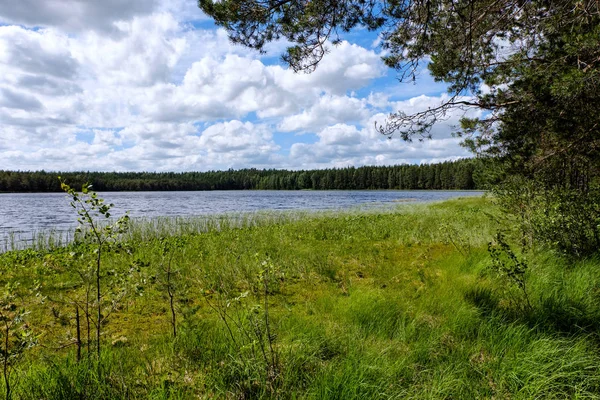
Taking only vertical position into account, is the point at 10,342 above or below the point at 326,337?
below

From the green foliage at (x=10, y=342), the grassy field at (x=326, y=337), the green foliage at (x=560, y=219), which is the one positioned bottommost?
the grassy field at (x=326, y=337)

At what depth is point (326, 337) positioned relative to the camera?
136 inches

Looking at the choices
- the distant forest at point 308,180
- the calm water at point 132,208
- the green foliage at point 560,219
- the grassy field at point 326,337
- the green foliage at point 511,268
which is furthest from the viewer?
the distant forest at point 308,180

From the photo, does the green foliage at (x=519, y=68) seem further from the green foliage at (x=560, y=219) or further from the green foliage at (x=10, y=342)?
the green foliage at (x=10, y=342)

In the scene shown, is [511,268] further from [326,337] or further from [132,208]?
[132,208]

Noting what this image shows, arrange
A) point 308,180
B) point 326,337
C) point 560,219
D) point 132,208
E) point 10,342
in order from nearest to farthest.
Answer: point 326,337
point 10,342
point 560,219
point 132,208
point 308,180

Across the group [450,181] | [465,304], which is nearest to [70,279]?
[465,304]

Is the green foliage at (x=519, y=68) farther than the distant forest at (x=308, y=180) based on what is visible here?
No

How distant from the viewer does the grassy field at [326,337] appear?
269 cm

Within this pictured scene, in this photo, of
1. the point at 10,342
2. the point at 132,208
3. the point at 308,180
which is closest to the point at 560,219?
the point at 10,342

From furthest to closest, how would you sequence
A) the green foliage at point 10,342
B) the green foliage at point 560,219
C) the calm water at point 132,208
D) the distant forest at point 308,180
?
1. the distant forest at point 308,180
2. the calm water at point 132,208
3. the green foliage at point 560,219
4. the green foliage at point 10,342

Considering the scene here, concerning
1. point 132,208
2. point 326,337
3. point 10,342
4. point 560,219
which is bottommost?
point 132,208

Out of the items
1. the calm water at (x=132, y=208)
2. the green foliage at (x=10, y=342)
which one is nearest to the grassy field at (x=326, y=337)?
the green foliage at (x=10, y=342)

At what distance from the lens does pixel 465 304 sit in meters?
4.31
